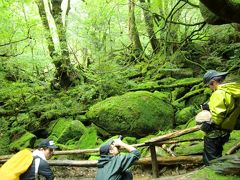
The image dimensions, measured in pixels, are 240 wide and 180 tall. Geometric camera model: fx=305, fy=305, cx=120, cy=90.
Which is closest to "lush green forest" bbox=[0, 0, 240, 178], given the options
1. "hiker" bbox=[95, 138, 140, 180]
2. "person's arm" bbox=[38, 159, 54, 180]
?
"hiker" bbox=[95, 138, 140, 180]

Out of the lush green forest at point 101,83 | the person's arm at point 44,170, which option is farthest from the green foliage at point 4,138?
the person's arm at point 44,170

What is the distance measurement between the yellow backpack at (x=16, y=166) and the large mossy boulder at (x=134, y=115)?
6.40m

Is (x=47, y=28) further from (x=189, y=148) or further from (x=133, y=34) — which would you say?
(x=189, y=148)

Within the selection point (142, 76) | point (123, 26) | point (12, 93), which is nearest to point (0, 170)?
point (12, 93)

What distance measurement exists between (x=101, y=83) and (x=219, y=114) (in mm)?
9314

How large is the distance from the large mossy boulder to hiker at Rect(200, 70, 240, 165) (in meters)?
5.48

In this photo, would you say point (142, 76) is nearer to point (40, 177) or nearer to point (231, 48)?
point (231, 48)

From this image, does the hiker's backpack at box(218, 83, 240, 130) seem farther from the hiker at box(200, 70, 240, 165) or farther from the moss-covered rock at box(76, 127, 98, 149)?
the moss-covered rock at box(76, 127, 98, 149)

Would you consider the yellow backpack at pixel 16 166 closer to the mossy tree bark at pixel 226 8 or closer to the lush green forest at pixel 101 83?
the mossy tree bark at pixel 226 8

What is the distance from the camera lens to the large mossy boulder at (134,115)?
1049 centimetres

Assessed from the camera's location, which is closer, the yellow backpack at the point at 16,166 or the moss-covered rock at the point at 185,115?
the yellow backpack at the point at 16,166

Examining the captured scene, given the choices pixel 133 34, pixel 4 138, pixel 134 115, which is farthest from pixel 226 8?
pixel 133 34


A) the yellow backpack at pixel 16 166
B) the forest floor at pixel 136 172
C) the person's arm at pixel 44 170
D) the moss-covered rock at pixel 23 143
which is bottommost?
the forest floor at pixel 136 172

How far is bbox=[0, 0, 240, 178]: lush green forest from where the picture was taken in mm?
10750
